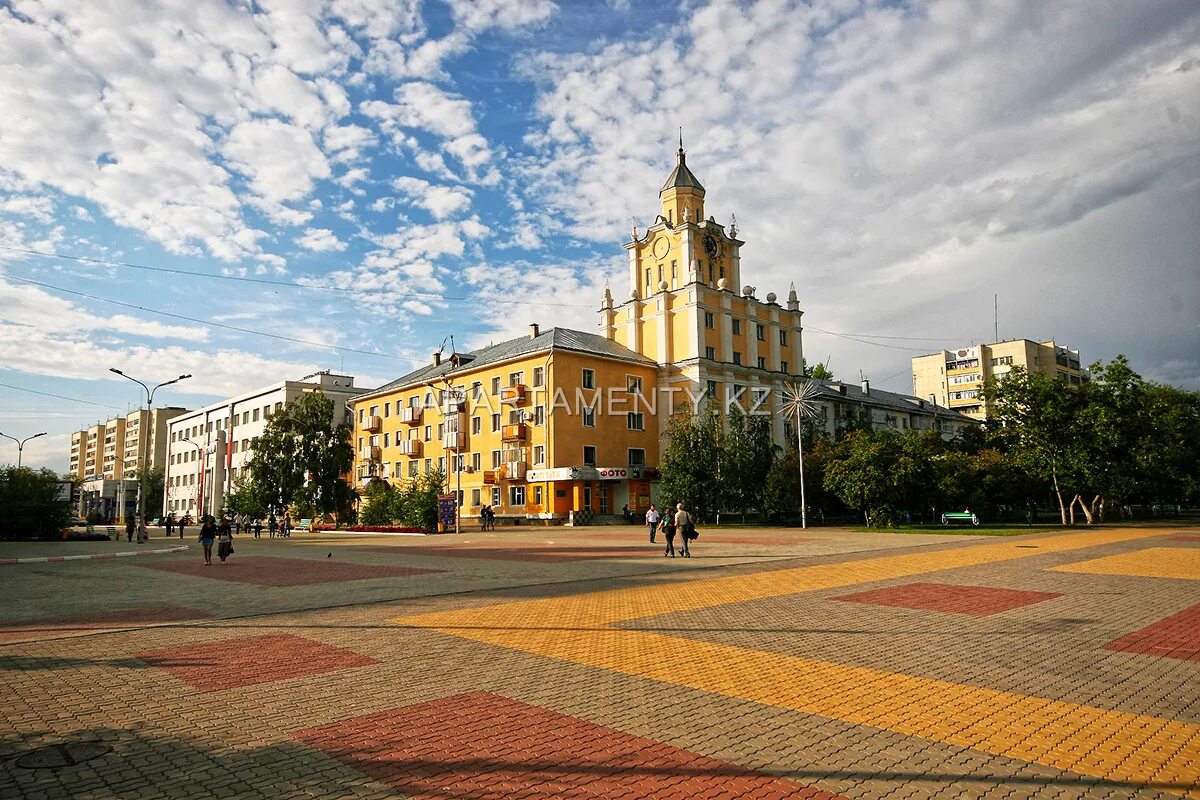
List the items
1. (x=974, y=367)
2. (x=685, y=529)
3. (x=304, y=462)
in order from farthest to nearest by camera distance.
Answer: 1. (x=974, y=367)
2. (x=304, y=462)
3. (x=685, y=529)

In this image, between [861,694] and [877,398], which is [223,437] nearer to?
[877,398]

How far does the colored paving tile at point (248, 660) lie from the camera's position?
809cm

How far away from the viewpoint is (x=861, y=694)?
736 centimetres

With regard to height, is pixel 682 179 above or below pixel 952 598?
above

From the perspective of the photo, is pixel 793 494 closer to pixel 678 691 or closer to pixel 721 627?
pixel 721 627

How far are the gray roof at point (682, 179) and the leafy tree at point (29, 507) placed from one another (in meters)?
54.2

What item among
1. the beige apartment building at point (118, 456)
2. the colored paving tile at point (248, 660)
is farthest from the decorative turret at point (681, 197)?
the beige apartment building at point (118, 456)

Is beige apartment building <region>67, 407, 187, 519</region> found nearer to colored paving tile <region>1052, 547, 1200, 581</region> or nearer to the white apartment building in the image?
the white apartment building

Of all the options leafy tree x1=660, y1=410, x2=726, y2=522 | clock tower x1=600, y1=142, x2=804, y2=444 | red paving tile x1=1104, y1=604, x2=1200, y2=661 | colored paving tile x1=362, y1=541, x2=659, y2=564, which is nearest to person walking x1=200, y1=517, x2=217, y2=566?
colored paving tile x1=362, y1=541, x2=659, y2=564

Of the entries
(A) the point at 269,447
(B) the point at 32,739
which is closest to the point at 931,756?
(B) the point at 32,739

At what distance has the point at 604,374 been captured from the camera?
61.0m

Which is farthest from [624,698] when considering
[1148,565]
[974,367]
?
[974,367]

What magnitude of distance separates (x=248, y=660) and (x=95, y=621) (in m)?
5.10

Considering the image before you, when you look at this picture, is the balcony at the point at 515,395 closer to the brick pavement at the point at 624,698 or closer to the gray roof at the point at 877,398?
the gray roof at the point at 877,398
